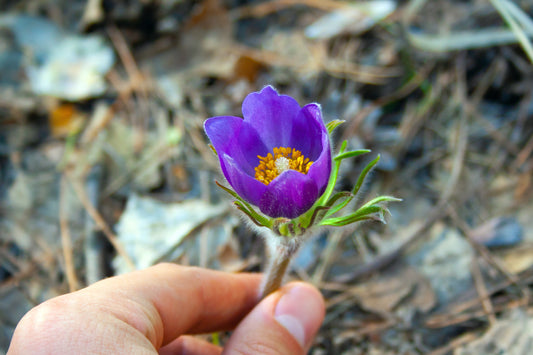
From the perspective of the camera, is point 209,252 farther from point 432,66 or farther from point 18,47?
point 18,47

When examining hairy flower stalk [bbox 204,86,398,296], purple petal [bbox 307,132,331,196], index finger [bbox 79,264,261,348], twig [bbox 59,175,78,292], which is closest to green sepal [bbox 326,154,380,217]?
hairy flower stalk [bbox 204,86,398,296]

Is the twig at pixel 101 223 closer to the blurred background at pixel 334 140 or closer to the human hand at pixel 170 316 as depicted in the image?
the blurred background at pixel 334 140

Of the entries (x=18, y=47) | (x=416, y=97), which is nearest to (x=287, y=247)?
(x=416, y=97)

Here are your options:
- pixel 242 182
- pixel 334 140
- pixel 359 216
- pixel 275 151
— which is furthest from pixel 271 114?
pixel 334 140

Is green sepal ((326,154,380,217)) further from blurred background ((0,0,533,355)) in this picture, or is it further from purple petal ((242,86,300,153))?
blurred background ((0,0,533,355))

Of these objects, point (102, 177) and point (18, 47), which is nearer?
point (102, 177)

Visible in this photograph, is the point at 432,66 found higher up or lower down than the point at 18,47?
lower down

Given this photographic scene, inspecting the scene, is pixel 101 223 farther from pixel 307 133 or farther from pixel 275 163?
pixel 307 133
